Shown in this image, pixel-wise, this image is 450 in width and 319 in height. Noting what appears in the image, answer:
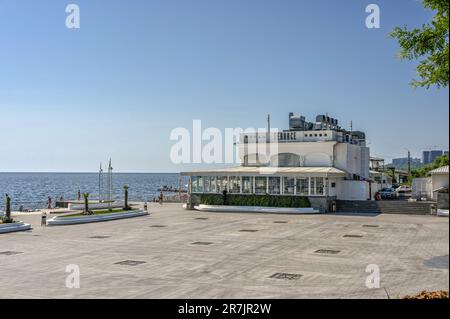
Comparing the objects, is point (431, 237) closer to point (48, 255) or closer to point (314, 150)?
point (48, 255)

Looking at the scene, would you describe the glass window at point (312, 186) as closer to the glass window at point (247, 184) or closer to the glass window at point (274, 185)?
the glass window at point (274, 185)

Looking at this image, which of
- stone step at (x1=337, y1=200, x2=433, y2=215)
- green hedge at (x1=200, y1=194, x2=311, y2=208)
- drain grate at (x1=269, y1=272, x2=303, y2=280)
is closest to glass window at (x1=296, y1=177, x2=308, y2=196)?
green hedge at (x1=200, y1=194, x2=311, y2=208)

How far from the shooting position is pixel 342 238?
23.6 m

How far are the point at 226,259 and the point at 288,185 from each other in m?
23.5

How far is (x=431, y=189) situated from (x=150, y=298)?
38.7m

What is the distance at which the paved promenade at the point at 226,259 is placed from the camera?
13.1 m

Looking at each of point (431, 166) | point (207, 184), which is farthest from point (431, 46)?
point (431, 166)

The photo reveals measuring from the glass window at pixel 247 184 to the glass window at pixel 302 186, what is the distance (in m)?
4.25

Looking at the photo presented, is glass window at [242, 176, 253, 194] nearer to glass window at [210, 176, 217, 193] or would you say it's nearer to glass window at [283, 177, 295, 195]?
glass window at [210, 176, 217, 193]

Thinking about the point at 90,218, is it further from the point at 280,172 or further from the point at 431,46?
the point at 431,46

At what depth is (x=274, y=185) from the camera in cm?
4103


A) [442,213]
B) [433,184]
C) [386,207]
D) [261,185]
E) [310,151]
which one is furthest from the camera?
[310,151]

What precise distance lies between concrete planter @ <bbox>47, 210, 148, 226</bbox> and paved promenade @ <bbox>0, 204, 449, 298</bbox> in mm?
1254
